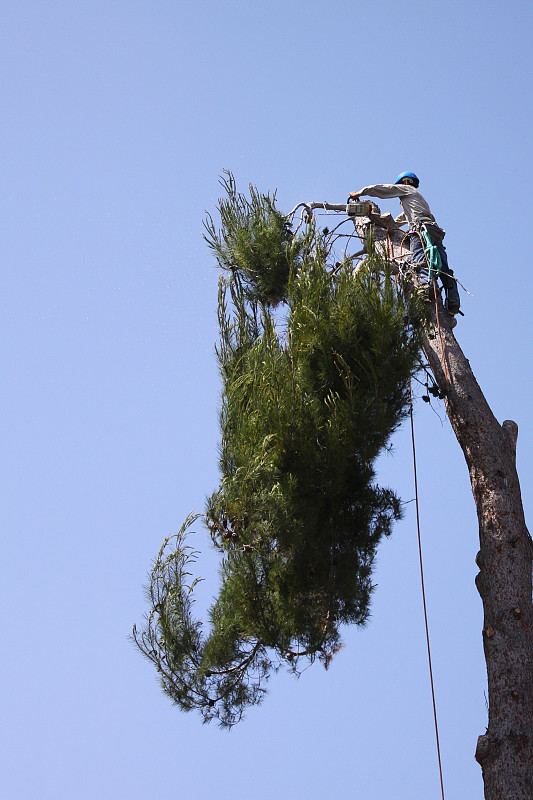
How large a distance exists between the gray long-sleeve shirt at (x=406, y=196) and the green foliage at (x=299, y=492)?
3.70 feet

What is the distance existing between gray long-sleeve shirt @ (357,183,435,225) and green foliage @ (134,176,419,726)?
1129 millimetres

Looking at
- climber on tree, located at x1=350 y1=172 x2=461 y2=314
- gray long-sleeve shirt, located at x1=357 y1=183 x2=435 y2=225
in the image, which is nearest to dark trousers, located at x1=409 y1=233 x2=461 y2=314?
climber on tree, located at x1=350 y1=172 x2=461 y2=314

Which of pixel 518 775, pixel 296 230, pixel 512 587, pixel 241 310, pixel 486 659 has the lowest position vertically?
pixel 518 775

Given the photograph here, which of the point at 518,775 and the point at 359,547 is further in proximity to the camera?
the point at 359,547

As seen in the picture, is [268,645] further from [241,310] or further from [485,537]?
[241,310]

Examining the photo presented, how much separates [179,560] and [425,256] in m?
2.66

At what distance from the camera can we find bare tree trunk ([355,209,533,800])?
14.8 feet

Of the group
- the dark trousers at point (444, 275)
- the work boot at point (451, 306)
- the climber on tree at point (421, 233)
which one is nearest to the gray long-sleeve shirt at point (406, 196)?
the climber on tree at point (421, 233)

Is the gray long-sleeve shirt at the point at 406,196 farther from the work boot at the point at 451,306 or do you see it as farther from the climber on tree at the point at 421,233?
the work boot at the point at 451,306

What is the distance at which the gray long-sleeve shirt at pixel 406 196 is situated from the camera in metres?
6.34

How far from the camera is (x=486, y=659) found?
16.0 feet

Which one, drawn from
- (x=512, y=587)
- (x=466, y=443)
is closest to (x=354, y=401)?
(x=466, y=443)

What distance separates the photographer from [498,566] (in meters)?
5.02

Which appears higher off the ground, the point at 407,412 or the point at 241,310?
the point at 241,310
